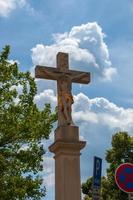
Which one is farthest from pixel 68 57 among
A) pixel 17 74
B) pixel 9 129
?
pixel 17 74

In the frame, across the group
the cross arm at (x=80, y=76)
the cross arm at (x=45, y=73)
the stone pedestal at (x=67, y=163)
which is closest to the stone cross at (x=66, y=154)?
the stone pedestal at (x=67, y=163)

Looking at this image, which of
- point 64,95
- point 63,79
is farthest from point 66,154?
point 63,79

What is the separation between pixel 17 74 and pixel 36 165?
15.4ft

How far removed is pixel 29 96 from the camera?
24.5 meters

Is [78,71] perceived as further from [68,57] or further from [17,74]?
[17,74]

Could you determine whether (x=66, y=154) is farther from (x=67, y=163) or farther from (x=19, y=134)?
(x=19, y=134)

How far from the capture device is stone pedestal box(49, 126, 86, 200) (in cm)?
1470

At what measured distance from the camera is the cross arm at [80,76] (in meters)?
16.9

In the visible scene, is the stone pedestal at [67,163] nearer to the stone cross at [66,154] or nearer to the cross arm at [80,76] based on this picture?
the stone cross at [66,154]

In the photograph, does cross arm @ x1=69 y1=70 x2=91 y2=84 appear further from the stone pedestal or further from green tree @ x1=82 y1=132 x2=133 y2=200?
green tree @ x1=82 y1=132 x2=133 y2=200

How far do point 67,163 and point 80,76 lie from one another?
3547 mm

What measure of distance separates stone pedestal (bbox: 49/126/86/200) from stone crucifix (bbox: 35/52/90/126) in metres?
0.58

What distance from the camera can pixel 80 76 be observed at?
1709cm

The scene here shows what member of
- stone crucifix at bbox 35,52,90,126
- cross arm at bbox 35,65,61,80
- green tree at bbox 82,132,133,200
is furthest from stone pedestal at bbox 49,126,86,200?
green tree at bbox 82,132,133,200
